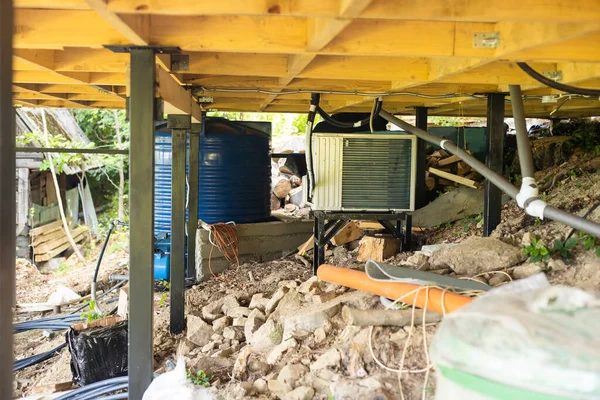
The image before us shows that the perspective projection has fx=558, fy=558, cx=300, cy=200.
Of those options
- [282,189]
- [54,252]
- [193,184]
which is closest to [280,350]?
[193,184]

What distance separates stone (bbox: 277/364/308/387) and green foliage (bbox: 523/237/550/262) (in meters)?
1.86

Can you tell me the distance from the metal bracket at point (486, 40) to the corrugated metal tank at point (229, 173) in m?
5.10

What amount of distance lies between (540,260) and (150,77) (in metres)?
2.96

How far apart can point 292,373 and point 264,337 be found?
77 centimetres

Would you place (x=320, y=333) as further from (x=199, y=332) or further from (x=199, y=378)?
(x=199, y=332)

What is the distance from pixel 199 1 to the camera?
2.53 metres

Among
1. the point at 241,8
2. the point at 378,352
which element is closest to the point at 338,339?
the point at 378,352

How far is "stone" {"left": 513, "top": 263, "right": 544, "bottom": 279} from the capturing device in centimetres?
392

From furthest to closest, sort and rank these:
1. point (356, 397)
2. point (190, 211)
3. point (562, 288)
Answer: point (190, 211) → point (356, 397) → point (562, 288)

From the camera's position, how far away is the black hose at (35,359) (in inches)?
222

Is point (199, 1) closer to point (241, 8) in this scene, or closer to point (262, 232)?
point (241, 8)

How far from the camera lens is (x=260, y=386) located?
3514 mm

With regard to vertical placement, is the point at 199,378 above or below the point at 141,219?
below

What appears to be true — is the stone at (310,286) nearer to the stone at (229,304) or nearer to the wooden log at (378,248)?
the stone at (229,304)
